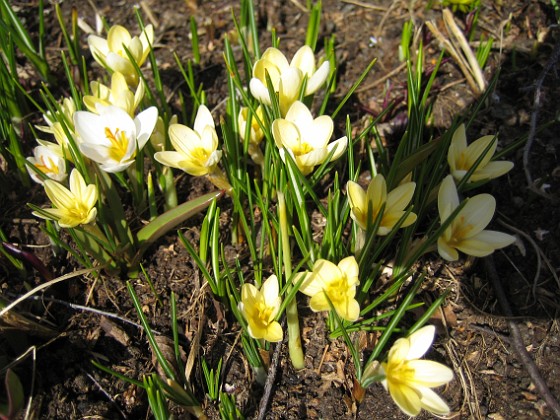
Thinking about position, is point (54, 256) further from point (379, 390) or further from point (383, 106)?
point (383, 106)

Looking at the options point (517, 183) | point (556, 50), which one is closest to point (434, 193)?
point (517, 183)

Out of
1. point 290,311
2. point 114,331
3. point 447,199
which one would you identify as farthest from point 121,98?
point 447,199

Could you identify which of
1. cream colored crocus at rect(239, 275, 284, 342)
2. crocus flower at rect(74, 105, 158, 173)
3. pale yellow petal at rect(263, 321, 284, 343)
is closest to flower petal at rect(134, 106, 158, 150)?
crocus flower at rect(74, 105, 158, 173)

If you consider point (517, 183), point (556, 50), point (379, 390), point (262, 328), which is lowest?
point (379, 390)

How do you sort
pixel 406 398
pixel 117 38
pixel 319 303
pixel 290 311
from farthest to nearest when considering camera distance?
pixel 117 38 < pixel 290 311 < pixel 319 303 < pixel 406 398

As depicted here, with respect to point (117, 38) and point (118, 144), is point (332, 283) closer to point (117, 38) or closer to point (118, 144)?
point (118, 144)

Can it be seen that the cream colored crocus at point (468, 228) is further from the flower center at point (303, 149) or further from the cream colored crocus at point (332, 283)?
the flower center at point (303, 149)
